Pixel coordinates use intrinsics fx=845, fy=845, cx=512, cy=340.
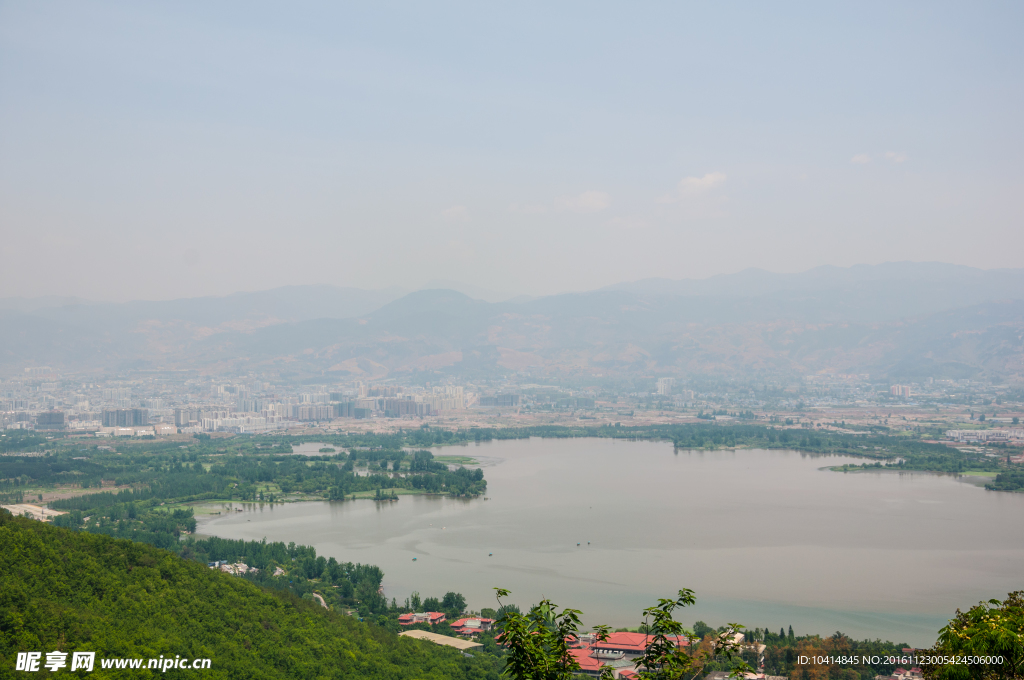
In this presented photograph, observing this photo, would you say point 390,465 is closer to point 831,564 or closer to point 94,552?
point 831,564

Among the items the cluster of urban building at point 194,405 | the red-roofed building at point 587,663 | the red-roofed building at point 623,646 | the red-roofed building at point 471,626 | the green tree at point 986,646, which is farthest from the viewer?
the cluster of urban building at point 194,405

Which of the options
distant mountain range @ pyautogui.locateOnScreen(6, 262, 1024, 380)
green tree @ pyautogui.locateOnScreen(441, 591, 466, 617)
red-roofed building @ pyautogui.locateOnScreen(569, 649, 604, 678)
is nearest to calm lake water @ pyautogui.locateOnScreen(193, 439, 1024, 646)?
green tree @ pyautogui.locateOnScreen(441, 591, 466, 617)

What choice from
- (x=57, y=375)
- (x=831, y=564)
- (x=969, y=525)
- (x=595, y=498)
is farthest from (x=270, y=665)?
(x=57, y=375)

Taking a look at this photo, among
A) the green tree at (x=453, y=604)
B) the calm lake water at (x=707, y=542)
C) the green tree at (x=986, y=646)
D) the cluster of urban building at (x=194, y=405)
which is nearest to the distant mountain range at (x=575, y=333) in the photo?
the cluster of urban building at (x=194, y=405)

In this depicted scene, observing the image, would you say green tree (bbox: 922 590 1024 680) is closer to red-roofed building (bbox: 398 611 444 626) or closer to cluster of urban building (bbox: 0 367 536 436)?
red-roofed building (bbox: 398 611 444 626)

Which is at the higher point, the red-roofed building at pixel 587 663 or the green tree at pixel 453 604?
the green tree at pixel 453 604

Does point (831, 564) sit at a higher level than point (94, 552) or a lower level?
lower

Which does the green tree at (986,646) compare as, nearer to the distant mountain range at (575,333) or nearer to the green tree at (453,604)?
the green tree at (453,604)
